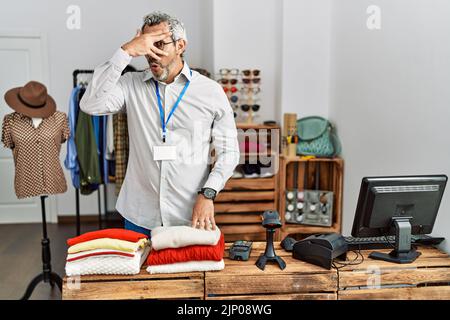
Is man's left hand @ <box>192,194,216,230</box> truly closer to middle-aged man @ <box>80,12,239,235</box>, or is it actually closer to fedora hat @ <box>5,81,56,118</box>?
middle-aged man @ <box>80,12,239,235</box>

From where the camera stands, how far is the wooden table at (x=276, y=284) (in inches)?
61.2

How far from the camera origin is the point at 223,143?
6.80 ft

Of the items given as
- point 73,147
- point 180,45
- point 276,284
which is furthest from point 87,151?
point 276,284

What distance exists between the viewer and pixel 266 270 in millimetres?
1642

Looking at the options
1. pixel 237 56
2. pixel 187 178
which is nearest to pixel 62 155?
pixel 237 56

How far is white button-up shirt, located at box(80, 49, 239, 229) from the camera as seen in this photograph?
2055 millimetres

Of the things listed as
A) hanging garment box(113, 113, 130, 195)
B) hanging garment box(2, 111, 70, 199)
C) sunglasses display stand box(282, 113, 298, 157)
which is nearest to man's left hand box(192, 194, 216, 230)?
hanging garment box(2, 111, 70, 199)

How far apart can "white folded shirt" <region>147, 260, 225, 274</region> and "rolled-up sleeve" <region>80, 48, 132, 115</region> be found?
790mm

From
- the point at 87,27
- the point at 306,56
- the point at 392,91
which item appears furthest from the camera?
the point at 87,27

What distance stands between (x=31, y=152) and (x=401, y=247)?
2453 millimetres

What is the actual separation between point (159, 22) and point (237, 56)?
215 cm

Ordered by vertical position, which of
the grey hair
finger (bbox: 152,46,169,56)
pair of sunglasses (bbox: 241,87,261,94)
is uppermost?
the grey hair

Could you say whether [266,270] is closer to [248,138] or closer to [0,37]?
[248,138]

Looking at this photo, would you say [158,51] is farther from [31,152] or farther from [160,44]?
[31,152]
